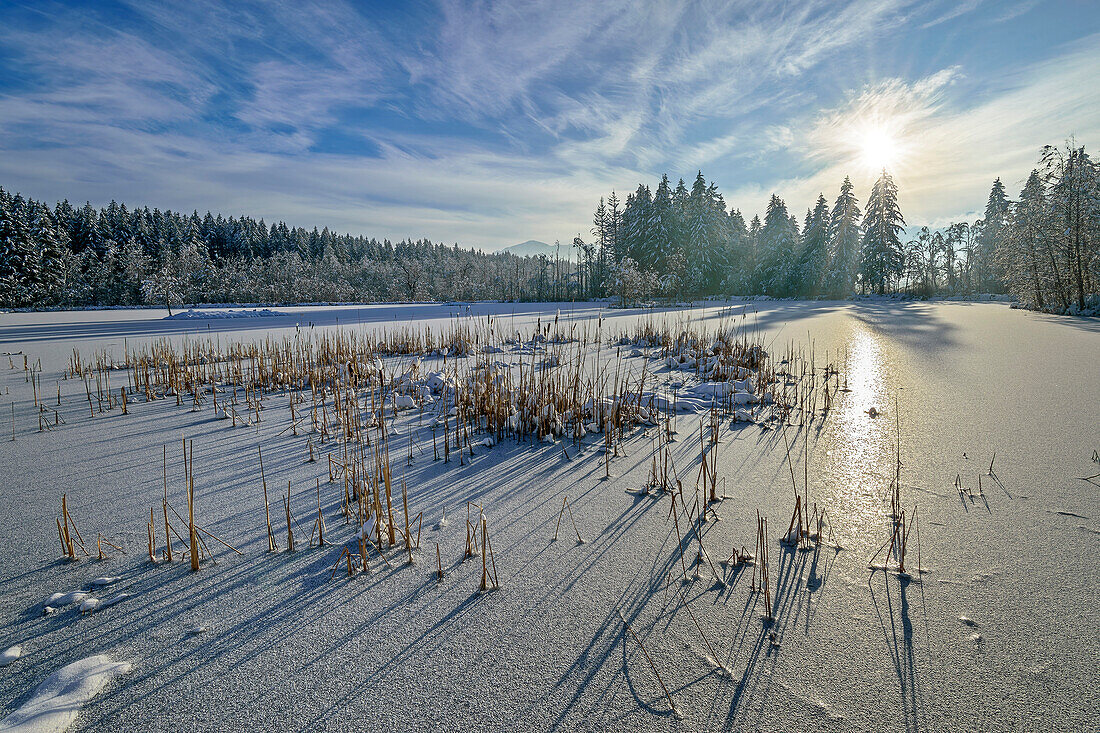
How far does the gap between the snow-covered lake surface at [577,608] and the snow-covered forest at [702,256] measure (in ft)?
56.9

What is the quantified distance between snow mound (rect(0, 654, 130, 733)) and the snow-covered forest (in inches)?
780

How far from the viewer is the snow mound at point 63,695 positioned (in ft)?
3.13

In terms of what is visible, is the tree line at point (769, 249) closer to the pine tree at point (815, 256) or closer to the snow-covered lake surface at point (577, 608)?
the pine tree at point (815, 256)

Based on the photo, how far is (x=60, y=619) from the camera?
1.30 meters

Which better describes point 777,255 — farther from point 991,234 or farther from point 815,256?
point 991,234

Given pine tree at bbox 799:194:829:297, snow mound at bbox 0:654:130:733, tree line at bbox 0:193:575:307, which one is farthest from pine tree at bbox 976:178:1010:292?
snow mound at bbox 0:654:130:733

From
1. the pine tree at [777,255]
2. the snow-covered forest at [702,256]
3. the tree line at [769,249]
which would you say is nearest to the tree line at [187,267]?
the snow-covered forest at [702,256]

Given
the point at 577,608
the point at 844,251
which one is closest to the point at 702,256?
the point at 844,251

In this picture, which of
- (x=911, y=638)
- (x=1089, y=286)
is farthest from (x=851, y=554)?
(x=1089, y=286)

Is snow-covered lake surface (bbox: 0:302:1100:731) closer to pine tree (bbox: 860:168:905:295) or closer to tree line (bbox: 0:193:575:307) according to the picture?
tree line (bbox: 0:193:575:307)

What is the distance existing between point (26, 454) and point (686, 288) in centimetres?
3039

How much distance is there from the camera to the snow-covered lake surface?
40.1 inches

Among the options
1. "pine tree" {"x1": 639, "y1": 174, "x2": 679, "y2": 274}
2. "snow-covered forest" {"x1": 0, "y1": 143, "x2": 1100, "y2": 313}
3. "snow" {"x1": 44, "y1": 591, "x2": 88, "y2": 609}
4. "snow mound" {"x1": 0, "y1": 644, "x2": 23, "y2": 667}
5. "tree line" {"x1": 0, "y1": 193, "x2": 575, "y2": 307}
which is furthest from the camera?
"pine tree" {"x1": 639, "y1": 174, "x2": 679, "y2": 274}

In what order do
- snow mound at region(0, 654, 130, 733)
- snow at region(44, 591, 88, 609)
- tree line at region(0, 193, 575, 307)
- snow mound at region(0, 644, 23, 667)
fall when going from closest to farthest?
snow mound at region(0, 654, 130, 733)
snow mound at region(0, 644, 23, 667)
snow at region(44, 591, 88, 609)
tree line at region(0, 193, 575, 307)
